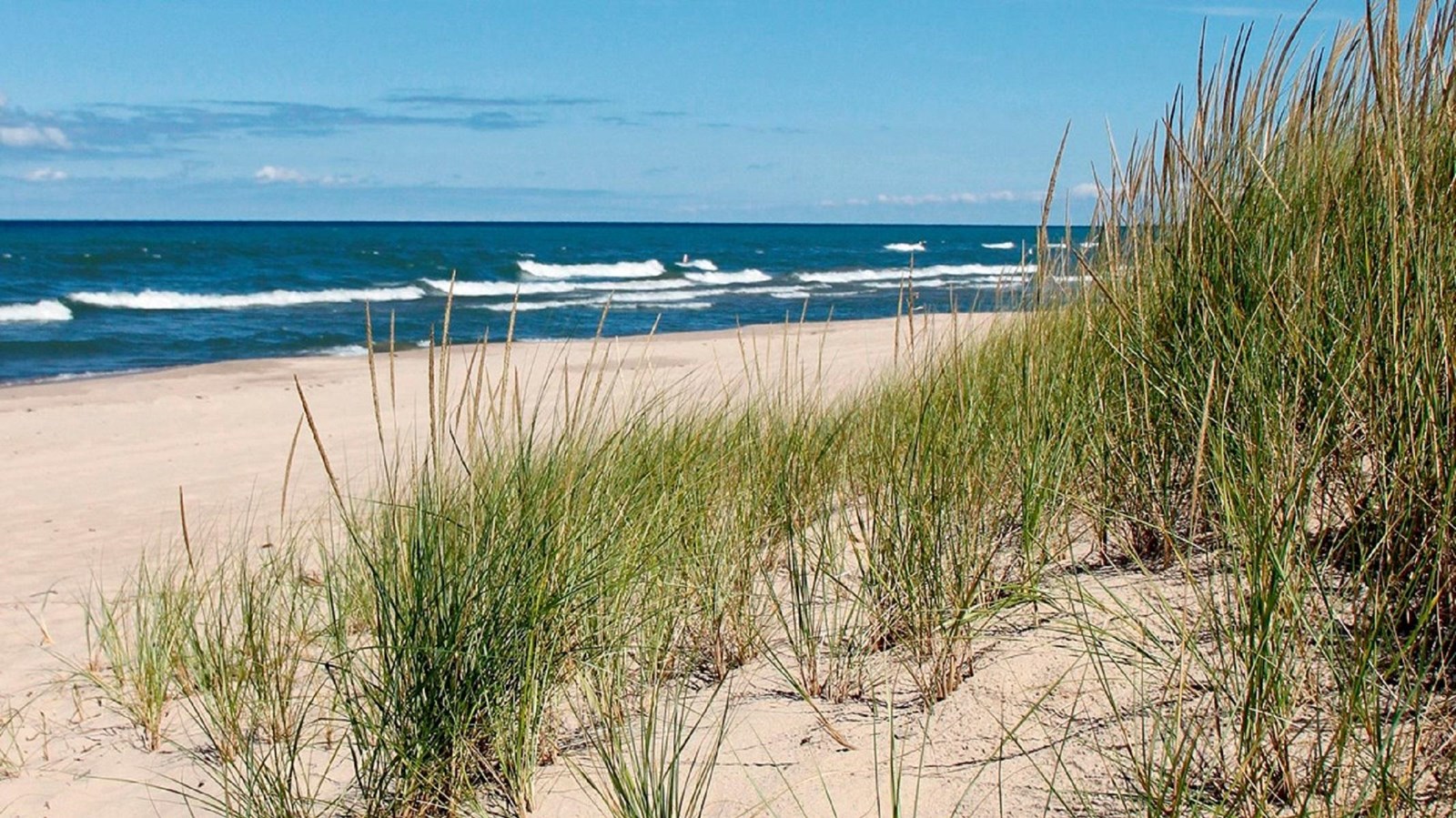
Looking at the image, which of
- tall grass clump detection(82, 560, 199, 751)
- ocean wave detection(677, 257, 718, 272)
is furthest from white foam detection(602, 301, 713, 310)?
tall grass clump detection(82, 560, 199, 751)

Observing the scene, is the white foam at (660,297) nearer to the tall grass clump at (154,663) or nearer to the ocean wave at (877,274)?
the ocean wave at (877,274)

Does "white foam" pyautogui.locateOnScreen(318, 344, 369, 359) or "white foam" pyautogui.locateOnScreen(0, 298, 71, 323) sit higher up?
"white foam" pyautogui.locateOnScreen(0, 298, 71, 323)

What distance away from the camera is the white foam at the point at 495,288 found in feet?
105

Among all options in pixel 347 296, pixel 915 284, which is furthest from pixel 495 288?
pixel 915 284

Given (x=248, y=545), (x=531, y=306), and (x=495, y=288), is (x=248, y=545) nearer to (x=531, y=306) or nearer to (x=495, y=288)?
(x=531, y=306)

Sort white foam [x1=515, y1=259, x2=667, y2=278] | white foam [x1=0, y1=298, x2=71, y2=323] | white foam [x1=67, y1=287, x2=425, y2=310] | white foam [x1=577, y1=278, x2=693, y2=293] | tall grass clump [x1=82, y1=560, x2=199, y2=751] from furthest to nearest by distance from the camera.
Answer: white foam [x1=515, y1=259, x2=667, y2=278] → white foam [x1=577, y1=278, x2=693, y2=293] → white foam [x1=67, y1=287, x2=425, y2=310] → white foam [x1=0, y1=298, x2=71, y2=323] → tall grass clump [x1=82, y1=560, x2=199, y2=751]

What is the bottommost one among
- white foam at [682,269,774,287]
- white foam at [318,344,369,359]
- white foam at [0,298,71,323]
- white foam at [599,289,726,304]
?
white foam at [318,344,369,359]

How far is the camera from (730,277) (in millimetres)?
40562

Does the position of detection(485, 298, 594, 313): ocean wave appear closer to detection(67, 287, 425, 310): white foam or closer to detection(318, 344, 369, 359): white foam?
detection(67, 287, 425, 310): white foam

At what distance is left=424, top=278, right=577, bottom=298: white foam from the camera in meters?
32.2

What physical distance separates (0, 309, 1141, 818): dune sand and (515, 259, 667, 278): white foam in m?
24.7

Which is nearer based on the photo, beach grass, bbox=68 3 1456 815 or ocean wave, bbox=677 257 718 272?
beach grass, bbox=68 3 1456 815

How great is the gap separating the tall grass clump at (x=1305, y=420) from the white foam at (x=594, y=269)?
3699 cm

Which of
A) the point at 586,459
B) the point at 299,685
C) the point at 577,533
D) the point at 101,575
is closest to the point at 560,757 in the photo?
the point at 577,533
